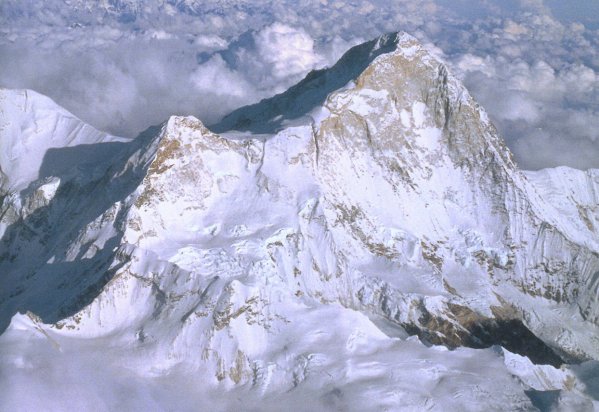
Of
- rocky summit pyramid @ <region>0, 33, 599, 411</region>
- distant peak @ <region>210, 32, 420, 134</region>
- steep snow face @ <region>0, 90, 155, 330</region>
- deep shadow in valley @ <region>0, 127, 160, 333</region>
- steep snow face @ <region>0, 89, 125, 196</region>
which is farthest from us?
steep snow face @ <region>0, 89, 125, 196</region>

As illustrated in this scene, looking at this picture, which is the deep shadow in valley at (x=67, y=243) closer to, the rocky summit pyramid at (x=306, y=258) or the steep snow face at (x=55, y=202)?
the steep snow face at (x=55, y=202)

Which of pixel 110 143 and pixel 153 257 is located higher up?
pixel 153 257

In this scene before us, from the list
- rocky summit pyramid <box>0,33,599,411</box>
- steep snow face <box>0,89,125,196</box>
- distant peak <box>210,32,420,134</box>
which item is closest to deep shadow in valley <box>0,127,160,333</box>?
rocky summit pyramid <box>0,33,599,411</box>

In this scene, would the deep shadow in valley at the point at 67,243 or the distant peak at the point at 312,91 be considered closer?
the deep shadow in valley at the point at 67,243

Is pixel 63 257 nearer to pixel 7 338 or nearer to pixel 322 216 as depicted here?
pixel 7 338

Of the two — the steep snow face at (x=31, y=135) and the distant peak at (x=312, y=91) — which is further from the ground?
the distant peak at (x=312, y=91)

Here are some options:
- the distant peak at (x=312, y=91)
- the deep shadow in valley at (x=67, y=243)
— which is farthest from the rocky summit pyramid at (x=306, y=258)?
the distant peak at (x=312, y=91)

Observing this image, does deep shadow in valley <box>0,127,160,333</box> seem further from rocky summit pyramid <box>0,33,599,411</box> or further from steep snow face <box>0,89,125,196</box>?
steep snow face <box>0,89,125,196</box>

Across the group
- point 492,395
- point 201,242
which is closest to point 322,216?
point 201,242
